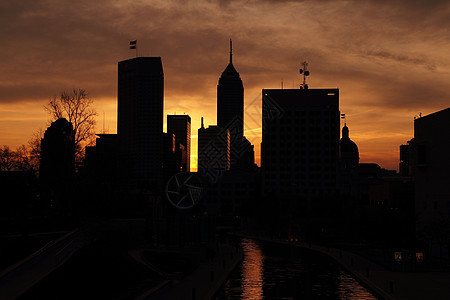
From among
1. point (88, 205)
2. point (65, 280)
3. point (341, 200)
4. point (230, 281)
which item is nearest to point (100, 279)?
point (65, 280)

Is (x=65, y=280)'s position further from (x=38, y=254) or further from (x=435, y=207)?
(x=435, y=207)

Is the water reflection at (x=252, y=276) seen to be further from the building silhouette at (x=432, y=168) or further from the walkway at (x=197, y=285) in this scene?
the building silhouette at (x=432, y=168)

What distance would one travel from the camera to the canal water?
4222 cm

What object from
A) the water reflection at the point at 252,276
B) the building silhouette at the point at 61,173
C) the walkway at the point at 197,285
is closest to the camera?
the walkway at the point at 197,285

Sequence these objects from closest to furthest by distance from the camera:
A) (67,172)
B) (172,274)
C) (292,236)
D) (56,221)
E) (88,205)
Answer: (172,274), (56,221), (67,172), (88,205), (292,236)

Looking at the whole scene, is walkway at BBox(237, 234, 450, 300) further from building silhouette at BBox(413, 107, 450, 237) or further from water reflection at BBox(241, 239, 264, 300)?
building silhouette at BBox(413, 107, 450, 237)

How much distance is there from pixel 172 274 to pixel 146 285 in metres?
6.87

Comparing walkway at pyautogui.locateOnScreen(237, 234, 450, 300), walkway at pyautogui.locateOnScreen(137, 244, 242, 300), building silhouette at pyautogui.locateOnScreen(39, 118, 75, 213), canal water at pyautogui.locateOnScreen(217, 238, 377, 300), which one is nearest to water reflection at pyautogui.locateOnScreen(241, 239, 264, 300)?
canal water at pyautogui.locateOnScreen(217, 238, 377, 300)

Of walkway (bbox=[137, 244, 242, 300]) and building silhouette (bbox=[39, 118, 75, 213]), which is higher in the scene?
building silhouette (bbox=[39, 118, 75, 213])

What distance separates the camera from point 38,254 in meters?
38.8

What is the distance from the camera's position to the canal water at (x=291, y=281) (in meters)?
42.2

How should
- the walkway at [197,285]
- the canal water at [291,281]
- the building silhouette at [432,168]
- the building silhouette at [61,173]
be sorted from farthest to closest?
the building silhouette at [432,168] → the building silhouette at [61,173] → the canal water at [291,281] → the walkway at [197,285]

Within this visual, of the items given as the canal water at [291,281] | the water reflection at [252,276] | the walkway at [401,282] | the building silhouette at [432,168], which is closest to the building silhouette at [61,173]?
the canal water at [291,281]

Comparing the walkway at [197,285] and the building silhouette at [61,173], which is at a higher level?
the building silhouette at [61,173]
